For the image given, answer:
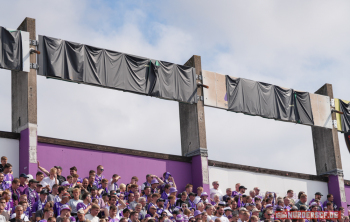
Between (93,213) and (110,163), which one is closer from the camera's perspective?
(93,213)

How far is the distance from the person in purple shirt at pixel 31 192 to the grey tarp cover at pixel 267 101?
10.2 metres

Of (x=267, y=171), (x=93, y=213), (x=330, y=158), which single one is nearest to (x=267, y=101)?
(x=267, y=171)

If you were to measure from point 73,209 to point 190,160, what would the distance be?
310 inches

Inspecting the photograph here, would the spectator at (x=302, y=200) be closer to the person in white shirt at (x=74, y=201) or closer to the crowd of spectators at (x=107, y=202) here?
the crowd of spectators at (x=107, y=202)

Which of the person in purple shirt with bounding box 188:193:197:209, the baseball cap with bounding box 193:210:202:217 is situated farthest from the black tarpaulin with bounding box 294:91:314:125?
the baseball cap with bounding box 193:210:202:217

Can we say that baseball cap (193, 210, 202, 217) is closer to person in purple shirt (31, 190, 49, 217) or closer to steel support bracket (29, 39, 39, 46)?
person in purple shirt (31, 190, 49, 217)

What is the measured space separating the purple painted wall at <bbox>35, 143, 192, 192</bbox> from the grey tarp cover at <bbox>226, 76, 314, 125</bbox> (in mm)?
3719

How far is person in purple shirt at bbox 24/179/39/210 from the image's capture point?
15.1m

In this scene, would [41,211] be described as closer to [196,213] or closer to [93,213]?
[93,213]

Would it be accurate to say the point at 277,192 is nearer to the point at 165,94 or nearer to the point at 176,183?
the point at 176,183

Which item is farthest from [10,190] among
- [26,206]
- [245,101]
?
[245,101]

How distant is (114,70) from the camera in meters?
20.9

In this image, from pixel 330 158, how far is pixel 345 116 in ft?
7.56

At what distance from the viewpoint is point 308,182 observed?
25.5 m
